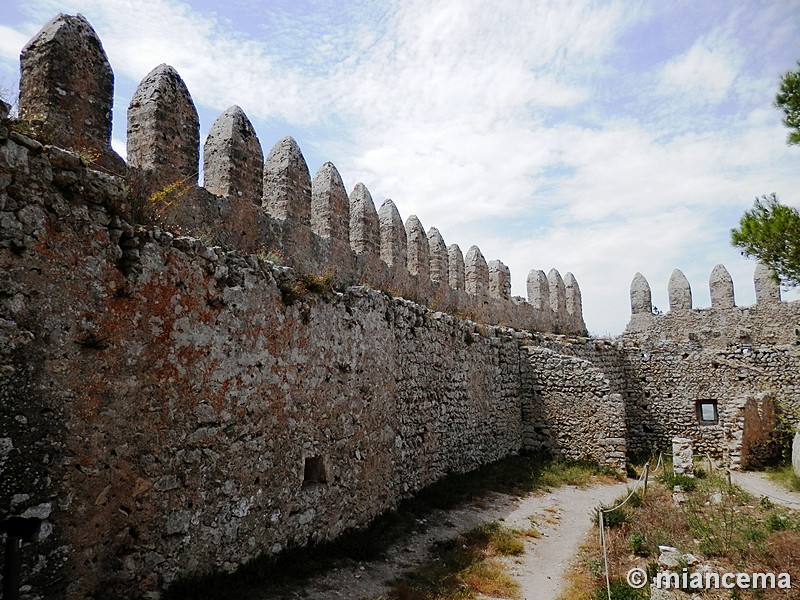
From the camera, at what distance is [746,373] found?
15.9 m

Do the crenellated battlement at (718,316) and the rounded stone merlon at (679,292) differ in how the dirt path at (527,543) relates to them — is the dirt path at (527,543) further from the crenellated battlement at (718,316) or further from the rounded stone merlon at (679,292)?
the rounded stone merlon at (679,292)

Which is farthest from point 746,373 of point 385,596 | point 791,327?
point 385,596

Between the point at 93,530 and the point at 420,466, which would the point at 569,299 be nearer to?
the point at 420,466

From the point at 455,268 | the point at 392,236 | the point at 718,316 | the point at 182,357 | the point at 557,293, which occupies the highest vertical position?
the point at 557,293

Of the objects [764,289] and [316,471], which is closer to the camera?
[316,471]

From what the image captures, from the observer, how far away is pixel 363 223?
10.6 meters

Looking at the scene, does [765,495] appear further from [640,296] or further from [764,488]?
[640,296]

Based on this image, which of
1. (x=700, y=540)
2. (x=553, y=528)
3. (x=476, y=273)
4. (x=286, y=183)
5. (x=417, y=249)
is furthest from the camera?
(x=476, y=273)

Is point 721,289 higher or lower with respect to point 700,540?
higher

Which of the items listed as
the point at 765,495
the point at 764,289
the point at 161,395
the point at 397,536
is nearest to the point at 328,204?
the point at 397,536

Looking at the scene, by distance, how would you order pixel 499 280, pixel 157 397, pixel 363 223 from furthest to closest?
pixel 499 280 → pixel 363 223 → pixel 157 397

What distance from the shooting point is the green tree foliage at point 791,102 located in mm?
7449

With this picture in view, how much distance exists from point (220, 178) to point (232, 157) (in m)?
0.33

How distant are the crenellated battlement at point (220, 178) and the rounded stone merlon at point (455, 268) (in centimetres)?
98
